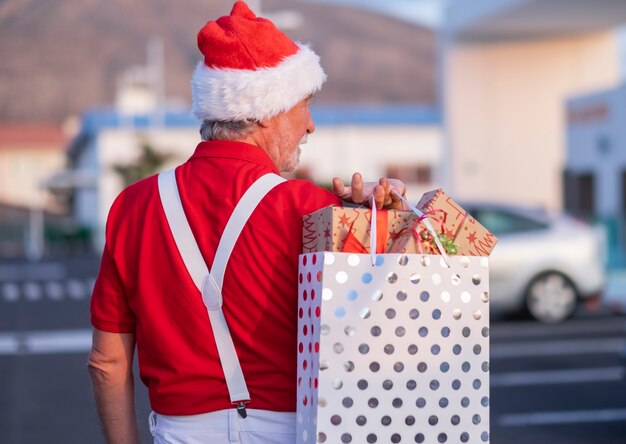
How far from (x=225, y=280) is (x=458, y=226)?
55 centimetres

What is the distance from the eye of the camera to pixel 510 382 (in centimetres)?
1082

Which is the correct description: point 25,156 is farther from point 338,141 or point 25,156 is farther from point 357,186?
point 357,186

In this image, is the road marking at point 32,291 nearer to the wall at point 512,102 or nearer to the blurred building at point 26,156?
the wall at point 512,102

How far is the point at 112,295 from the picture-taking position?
297cm

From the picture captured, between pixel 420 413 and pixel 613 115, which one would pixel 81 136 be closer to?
pixel 613 115

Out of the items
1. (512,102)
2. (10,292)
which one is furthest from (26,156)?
(10,292)

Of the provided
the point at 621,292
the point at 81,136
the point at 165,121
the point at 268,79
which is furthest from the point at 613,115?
the point at 81,136

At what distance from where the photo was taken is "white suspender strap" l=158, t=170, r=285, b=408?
2762mm

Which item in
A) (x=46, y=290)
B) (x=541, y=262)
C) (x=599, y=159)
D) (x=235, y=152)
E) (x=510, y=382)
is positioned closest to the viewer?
(x=235, y=152)

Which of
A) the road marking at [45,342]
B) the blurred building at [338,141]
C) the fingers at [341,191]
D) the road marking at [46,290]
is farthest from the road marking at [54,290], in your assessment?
the blurred building at [338,141]

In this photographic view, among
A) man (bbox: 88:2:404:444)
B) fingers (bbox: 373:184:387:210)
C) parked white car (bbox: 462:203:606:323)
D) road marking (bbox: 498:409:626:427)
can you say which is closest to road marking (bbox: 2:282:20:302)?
parked white car (bbox: 462:203:606:323)

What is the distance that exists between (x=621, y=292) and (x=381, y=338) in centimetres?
1560

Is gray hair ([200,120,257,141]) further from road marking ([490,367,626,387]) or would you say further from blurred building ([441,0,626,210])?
blurred building ([441,0,626,210])

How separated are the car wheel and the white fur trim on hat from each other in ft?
41.7
